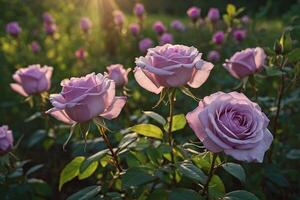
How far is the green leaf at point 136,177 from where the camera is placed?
4.36 feet

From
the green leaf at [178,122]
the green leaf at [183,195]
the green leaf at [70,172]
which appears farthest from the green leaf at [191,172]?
the green leaf at [70,172]

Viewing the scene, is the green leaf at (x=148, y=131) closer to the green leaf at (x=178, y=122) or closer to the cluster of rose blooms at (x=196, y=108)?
the green leaf at (x=178, y=122)

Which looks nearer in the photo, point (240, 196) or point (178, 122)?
point (240, 196)

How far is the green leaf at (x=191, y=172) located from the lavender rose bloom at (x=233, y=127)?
14 cm

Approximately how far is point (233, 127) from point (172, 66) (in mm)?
249

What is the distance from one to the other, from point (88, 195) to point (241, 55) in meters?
0.82

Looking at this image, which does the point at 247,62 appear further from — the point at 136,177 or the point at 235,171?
the point at 136,177

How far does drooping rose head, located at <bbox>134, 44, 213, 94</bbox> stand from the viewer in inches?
50.0

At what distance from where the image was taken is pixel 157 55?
129 cm

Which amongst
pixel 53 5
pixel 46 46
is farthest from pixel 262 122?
pixel 53 5

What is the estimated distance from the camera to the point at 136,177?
1351mm

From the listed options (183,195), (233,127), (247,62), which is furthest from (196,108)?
(247,62)

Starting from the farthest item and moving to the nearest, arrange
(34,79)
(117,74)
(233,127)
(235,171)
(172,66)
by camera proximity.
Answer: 1. (34,79)
2. (117,74)
3. (235,171)
4. (172,66)
5. (233,127)

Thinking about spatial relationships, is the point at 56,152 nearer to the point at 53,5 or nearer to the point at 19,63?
the point at 19,63
